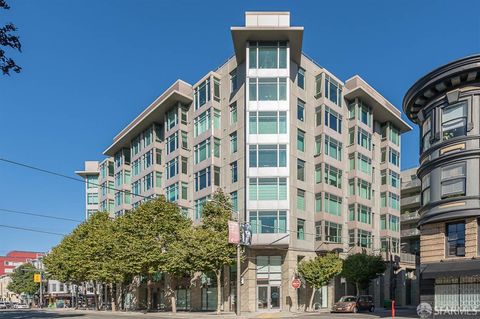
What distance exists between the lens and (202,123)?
53344 mm

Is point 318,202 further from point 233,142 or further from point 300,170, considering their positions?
point 233,142

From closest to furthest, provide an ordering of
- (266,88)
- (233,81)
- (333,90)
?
1. (266,88)
2. (233,81)
3. (333,90)

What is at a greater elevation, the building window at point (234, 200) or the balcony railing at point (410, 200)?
the building window at point (234, 200)

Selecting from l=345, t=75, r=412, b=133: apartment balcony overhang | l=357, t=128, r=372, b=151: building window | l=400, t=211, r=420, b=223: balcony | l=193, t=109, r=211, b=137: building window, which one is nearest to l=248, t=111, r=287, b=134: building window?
l=193, t=109, r=211, b=137: building window

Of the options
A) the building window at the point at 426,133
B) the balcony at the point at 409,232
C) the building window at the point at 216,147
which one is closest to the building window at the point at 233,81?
the building window at the point at 216,147

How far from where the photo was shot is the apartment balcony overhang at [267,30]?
44562 mm

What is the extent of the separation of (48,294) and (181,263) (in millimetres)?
85655

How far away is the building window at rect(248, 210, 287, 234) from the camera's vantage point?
44.0 m

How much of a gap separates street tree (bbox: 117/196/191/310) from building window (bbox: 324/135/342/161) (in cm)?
1711

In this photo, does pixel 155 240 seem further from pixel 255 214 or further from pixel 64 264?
pixel 64 264

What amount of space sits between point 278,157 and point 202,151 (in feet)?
36.8

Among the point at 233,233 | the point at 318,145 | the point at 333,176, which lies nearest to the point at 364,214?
the point at 333,176

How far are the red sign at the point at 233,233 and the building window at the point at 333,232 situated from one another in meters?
18.7

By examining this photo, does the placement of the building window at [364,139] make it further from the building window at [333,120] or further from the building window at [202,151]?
the building window at [202,151]
